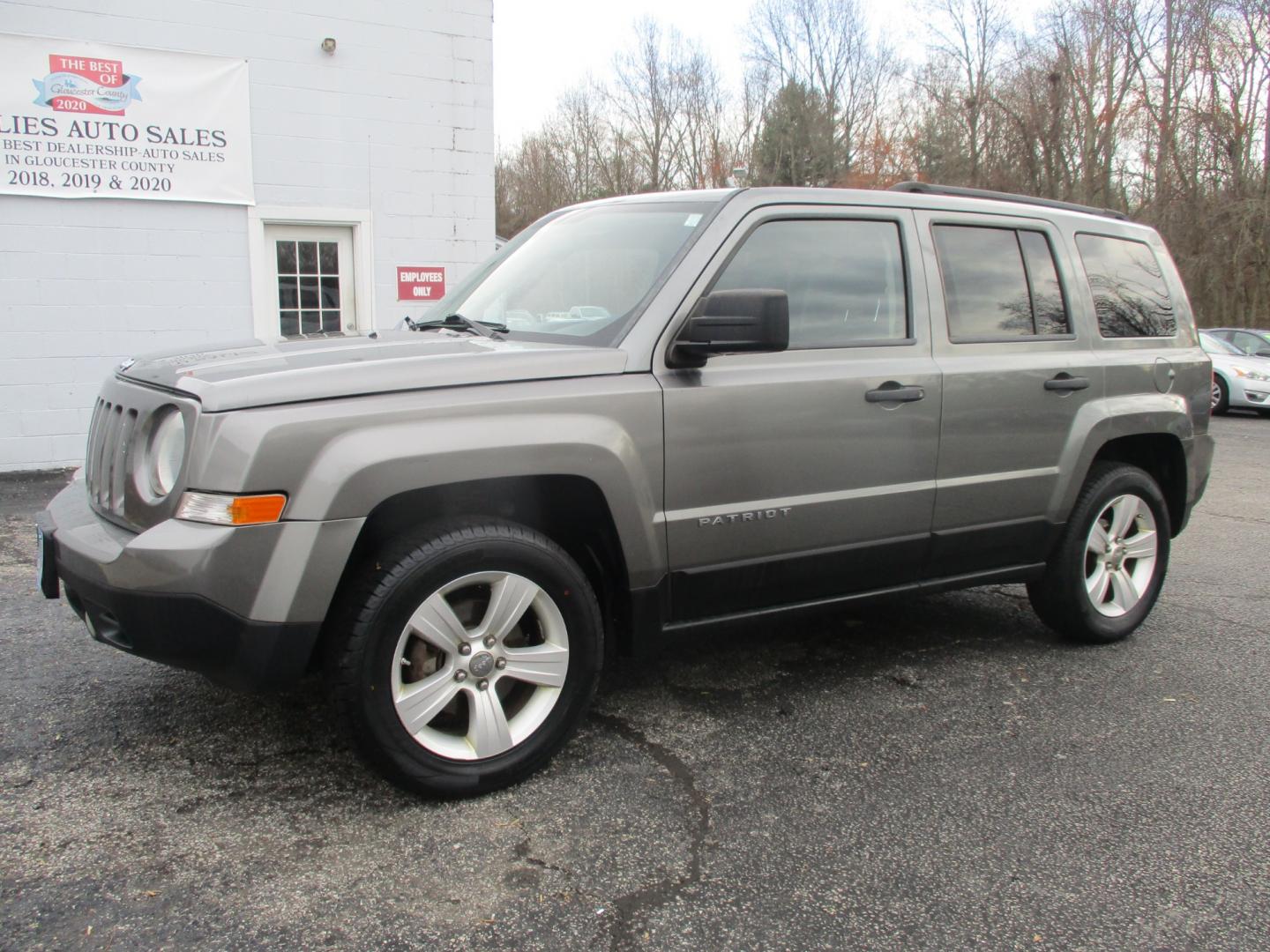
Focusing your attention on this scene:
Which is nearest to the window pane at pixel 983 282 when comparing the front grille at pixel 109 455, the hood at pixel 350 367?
the hood at pixel 350 367

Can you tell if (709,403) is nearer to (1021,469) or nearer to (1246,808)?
(1021,469)

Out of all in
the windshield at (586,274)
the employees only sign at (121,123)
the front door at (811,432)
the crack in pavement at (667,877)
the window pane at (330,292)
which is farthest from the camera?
the window pane at (330,292)

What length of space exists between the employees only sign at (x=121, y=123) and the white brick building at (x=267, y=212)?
0.08 m

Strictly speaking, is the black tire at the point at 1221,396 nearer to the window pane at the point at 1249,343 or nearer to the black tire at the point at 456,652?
the window pane at the point at 1249,343

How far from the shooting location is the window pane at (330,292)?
31.3ft

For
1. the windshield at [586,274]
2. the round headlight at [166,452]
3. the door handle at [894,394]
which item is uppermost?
the windshield at [586,274]

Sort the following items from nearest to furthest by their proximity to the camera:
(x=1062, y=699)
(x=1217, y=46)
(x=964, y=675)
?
1. (x=1062, y=699)
2. (x=964, y=675)
3. (x=1217, y=46)

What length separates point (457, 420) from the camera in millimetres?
2770

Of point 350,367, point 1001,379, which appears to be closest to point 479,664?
point 350,367

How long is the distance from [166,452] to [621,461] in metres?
1.28

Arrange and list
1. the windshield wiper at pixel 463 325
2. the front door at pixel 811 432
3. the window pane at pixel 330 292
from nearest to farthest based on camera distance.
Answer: the front door at pixel 811 432 < the windshield wiper at pixel 463 325 < the window pane at pixel 330 292

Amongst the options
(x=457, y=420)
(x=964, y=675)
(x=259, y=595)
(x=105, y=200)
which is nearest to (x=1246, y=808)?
(x=964, y=675)

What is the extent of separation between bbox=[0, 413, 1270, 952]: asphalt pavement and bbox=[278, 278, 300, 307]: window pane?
566 centimetres

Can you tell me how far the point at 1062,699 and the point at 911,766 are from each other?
96 cm
